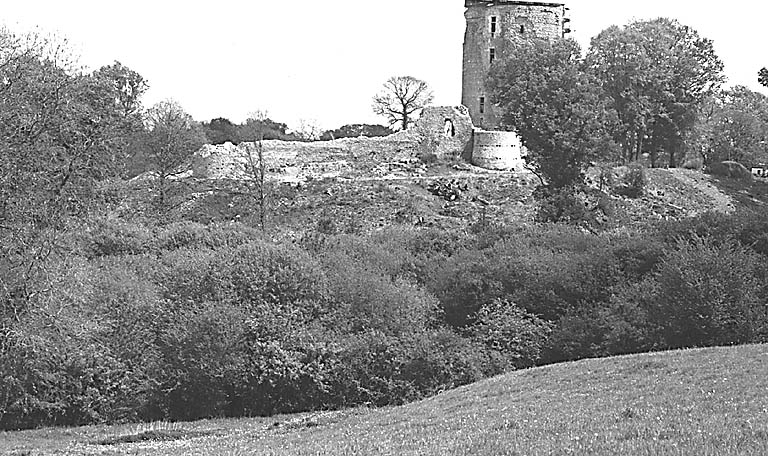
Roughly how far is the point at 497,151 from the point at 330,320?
109 ft

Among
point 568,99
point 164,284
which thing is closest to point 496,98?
point 568,99

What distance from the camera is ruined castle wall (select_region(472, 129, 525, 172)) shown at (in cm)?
6644

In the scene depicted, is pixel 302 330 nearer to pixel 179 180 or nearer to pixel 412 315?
pixel 412 315

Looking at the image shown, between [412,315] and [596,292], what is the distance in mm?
6902

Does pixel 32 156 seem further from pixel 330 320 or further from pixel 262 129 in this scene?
pixel 262 129

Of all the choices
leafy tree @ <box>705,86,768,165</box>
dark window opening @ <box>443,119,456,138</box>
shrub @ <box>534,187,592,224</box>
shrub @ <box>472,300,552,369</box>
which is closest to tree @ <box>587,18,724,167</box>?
leafy tree @ <box>705,86,768,165</box>

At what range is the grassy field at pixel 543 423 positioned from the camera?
44.4ft

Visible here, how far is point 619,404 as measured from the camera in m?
19.0

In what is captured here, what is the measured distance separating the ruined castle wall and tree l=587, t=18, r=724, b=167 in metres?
6.07

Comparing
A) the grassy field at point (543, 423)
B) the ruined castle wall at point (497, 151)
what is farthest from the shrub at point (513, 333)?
the ruined castle wall at point (497, 151)

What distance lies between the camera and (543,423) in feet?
55.2

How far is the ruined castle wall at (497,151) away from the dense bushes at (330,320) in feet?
84.5

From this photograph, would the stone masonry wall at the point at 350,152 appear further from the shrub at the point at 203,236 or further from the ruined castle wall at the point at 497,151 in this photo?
the shrub at the point at 203,236

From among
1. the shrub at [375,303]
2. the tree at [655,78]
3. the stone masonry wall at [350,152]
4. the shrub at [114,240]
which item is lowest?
the shrub at [375,303]
